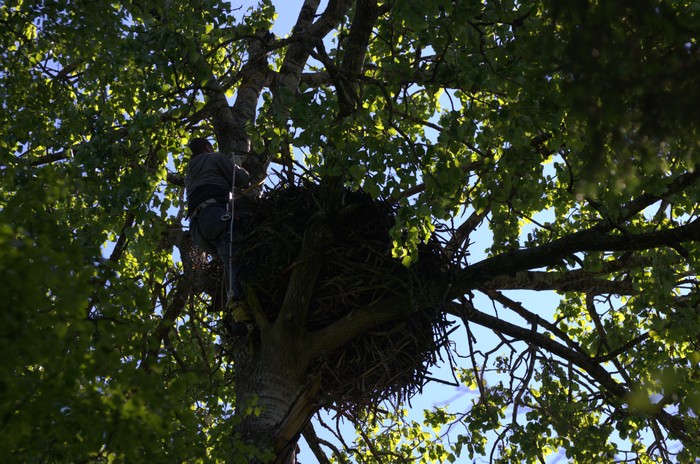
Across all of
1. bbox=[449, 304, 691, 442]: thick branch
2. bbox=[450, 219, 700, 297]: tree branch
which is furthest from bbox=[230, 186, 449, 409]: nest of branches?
bbox=[449, 304, 691, 442]: thick branch

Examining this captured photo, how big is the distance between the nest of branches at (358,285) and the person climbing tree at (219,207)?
136 mm

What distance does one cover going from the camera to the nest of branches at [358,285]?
5.81 metres

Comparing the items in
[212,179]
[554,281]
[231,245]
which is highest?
[212,179]

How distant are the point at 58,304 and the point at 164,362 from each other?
171 centimetres

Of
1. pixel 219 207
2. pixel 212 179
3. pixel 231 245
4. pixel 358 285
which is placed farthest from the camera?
pixel 212 179

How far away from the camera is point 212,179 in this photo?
22.0ft

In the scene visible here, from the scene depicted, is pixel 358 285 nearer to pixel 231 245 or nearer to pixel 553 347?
pixel 231 245

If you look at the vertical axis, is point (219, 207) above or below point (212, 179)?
below

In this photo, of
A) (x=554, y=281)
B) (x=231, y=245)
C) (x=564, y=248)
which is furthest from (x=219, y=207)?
(x=554, y=281)

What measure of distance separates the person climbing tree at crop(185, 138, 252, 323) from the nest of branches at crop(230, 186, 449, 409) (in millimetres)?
136

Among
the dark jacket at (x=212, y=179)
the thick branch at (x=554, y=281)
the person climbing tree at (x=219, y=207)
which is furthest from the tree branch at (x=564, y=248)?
the dark jacket at (x=212, y=179)

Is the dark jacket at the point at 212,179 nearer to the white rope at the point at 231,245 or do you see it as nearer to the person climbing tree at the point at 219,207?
the person climbing tree at the point at 219,207

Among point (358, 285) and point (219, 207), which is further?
point (219, 207)

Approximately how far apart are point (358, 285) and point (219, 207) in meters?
1.42
